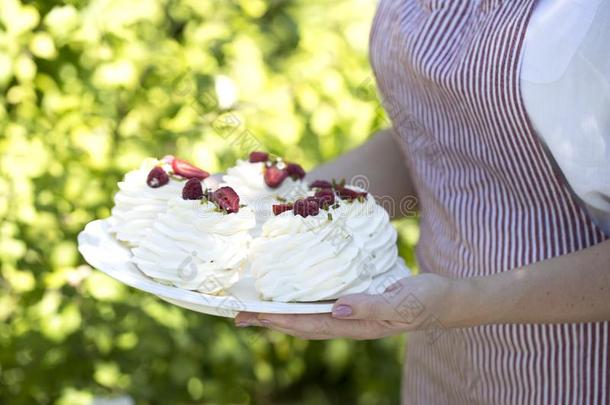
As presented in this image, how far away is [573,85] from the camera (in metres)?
1.21

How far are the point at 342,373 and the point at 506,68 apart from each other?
6.79ft

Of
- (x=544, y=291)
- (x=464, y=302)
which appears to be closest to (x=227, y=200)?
(x=464, y=302)

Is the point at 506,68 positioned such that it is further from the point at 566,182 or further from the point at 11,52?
the point at 11,52

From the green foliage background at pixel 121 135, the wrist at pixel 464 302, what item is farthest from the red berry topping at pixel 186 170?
the green foliage background at pixel 121 135

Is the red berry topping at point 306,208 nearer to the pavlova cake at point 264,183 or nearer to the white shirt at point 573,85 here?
the pavlova cake at point 264,183

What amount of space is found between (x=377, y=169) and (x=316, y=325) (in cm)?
54

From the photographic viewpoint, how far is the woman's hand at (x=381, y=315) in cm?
124

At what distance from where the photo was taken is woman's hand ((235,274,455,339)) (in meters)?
1.24

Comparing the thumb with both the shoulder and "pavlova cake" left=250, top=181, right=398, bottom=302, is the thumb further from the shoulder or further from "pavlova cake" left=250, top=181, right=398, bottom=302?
the shoulder

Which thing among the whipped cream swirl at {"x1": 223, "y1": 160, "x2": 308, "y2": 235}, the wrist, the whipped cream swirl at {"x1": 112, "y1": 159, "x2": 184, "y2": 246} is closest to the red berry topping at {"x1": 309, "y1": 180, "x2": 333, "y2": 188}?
the whipped cream swirl at {"x1": 223, "y1": 160, "x2": 308, "y2": 235}

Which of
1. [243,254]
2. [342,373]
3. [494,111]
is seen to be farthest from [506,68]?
[342,373]

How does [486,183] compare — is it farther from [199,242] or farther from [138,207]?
[138,207]

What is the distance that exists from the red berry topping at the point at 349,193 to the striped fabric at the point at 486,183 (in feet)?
0.48

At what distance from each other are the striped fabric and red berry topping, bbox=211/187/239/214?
0.37 meters
